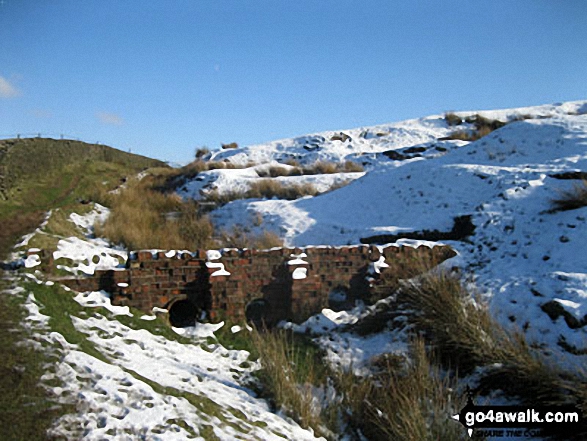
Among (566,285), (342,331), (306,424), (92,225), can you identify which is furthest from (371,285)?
(92,225)

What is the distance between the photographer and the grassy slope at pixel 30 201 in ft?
7.68

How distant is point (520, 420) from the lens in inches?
127

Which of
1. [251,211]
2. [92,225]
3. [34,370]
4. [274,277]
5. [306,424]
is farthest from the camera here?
[251,211]

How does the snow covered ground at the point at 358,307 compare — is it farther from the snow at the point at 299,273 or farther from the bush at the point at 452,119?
the bush at the point at 452,119

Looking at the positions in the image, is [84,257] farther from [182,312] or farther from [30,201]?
[30,201]

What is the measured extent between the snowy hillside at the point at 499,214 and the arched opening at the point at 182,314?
335cm

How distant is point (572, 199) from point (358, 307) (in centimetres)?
347

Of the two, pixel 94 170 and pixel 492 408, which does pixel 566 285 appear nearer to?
pixel 492 408

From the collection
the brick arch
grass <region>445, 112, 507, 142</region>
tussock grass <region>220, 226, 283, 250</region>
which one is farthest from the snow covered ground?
grass <region>445, 112, 507, 142</region>

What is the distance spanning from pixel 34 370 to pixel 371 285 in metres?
3.96

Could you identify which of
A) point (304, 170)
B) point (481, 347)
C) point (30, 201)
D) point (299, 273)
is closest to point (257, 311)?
point (299, 273)

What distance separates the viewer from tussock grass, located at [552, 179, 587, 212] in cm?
583

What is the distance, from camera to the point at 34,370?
9.01 feet

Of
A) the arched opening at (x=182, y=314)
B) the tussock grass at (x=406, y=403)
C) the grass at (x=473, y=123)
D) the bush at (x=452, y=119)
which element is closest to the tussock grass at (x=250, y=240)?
the arched opening at (x=182, y=314)
